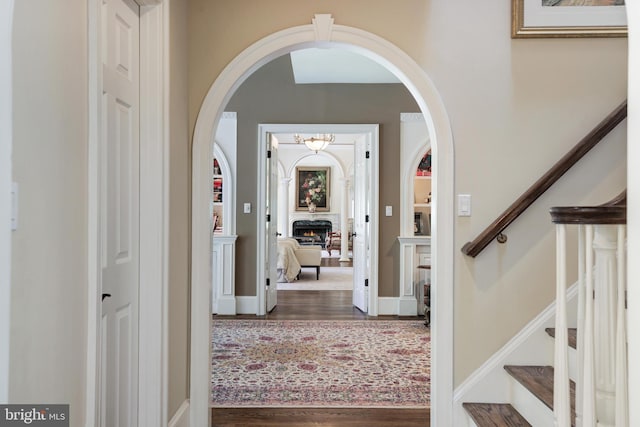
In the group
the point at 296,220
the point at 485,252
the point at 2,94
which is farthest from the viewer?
the point at 296,220

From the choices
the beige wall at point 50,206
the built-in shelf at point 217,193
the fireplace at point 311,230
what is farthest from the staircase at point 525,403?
the fireplace at point 311,230

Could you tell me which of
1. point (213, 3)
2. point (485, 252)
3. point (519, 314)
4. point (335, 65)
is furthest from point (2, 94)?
point (335, 65)

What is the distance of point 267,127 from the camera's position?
5.11 meters

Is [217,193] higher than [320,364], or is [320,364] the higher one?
[217,193]

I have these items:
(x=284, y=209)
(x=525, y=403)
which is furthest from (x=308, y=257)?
(x=525, y=403)

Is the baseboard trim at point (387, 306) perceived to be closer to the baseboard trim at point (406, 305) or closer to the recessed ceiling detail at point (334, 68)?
the baseboard trim at point (406, 305)

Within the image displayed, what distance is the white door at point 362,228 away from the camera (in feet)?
17.3

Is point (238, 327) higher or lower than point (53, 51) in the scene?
lower

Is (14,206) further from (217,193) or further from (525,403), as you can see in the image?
(217,193)

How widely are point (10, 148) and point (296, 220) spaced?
11.7 meters

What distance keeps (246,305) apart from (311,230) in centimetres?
786

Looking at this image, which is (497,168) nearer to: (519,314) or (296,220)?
(519,314)

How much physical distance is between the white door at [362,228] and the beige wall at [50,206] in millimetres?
4064

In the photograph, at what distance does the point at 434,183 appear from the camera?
7.84 feet
